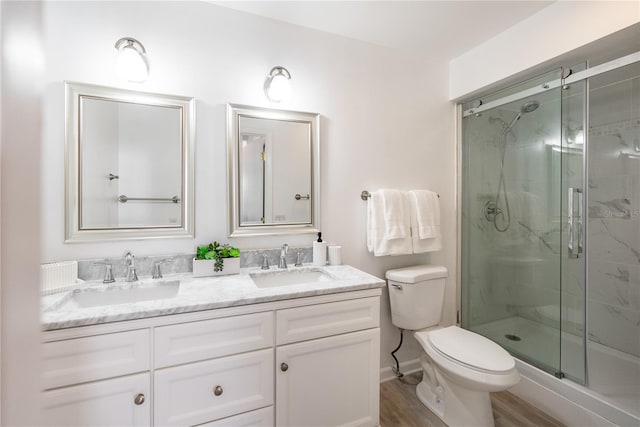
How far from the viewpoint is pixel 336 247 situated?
5.82 ft

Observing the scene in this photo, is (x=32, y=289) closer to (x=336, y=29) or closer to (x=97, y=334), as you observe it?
(x=97, y=334)

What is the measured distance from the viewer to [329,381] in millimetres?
1335

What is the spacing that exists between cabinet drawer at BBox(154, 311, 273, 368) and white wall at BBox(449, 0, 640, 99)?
202cm

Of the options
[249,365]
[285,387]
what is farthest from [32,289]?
[285,387]

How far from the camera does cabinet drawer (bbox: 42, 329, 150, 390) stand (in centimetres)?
94

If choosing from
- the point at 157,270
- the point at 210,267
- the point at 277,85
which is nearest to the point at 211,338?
the point at 210,267

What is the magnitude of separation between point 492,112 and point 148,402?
8.41 ft

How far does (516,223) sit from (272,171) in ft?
5.56

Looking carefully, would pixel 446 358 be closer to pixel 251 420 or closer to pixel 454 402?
pixel 454 402

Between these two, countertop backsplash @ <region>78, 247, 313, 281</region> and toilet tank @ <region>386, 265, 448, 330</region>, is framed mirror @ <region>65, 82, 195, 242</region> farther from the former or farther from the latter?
toilet tank @ <region>386, 265, 448, 330</region>

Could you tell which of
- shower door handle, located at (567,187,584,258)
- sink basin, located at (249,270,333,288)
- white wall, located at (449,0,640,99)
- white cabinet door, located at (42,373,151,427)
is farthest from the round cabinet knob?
white wall, located at (449,0,640,99)

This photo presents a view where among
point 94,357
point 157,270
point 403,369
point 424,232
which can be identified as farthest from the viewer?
point 403,369

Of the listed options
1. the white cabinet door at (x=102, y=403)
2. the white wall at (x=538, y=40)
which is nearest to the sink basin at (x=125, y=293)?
the white cabinet door at (x=102, y=403)

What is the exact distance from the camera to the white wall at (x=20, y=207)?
0.56ft
